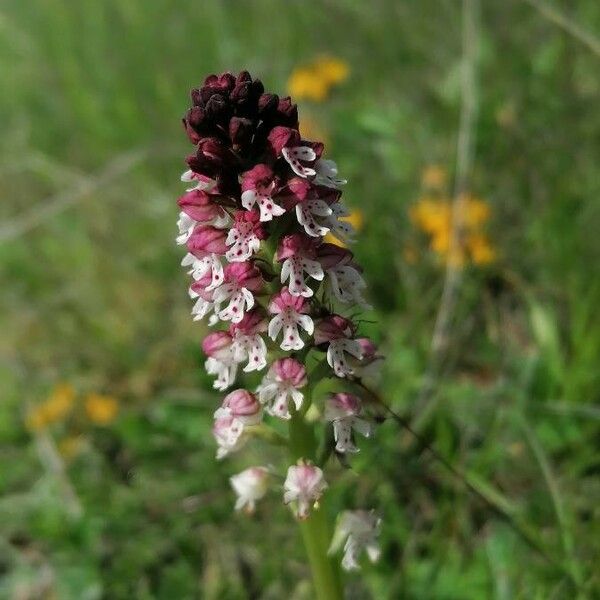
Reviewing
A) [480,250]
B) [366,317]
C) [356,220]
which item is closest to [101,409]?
[366,317]

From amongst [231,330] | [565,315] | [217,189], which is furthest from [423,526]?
[217,189]

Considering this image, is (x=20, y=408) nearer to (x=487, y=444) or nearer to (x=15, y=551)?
(x=15, y=551)

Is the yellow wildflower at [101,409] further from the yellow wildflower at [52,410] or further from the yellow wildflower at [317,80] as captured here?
the yellow wildflower at [317,80]

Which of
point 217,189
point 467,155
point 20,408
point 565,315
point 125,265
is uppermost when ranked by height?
point 125,265

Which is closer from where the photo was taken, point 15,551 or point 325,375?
point 325,375

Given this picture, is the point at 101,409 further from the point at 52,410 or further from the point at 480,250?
the point at 480,250
